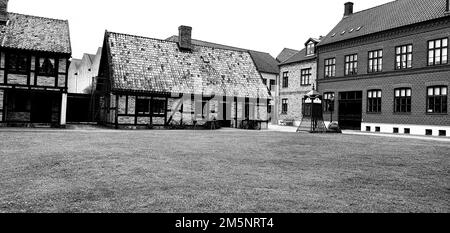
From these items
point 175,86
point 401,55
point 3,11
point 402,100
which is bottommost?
point 402,100

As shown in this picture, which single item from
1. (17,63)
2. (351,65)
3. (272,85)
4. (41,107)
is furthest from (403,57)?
(272,85)

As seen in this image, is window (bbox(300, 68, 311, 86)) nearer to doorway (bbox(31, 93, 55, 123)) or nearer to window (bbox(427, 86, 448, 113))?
window (bbox(427, 86, 448, 113))

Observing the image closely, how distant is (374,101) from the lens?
30844 millimetres

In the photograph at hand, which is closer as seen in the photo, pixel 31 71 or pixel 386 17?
pixel 31 71

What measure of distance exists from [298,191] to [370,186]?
68.0 inches

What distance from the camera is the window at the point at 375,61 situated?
30.3 metres

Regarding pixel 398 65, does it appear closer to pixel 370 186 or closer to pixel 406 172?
pixel 406 172

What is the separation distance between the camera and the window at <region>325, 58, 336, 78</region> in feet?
116

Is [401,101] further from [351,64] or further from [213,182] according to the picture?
[213,182]

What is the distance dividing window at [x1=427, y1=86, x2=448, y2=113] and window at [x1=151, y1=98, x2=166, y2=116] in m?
19.9

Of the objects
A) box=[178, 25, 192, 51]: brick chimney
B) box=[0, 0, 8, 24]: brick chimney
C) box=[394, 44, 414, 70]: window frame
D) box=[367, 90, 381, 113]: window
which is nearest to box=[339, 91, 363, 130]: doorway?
box=[367, 90, 381, 113]: window

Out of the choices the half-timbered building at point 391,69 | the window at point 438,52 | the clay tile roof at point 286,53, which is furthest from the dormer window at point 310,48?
the clay tile roof at point 286,53

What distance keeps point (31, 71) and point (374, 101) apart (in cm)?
2710
